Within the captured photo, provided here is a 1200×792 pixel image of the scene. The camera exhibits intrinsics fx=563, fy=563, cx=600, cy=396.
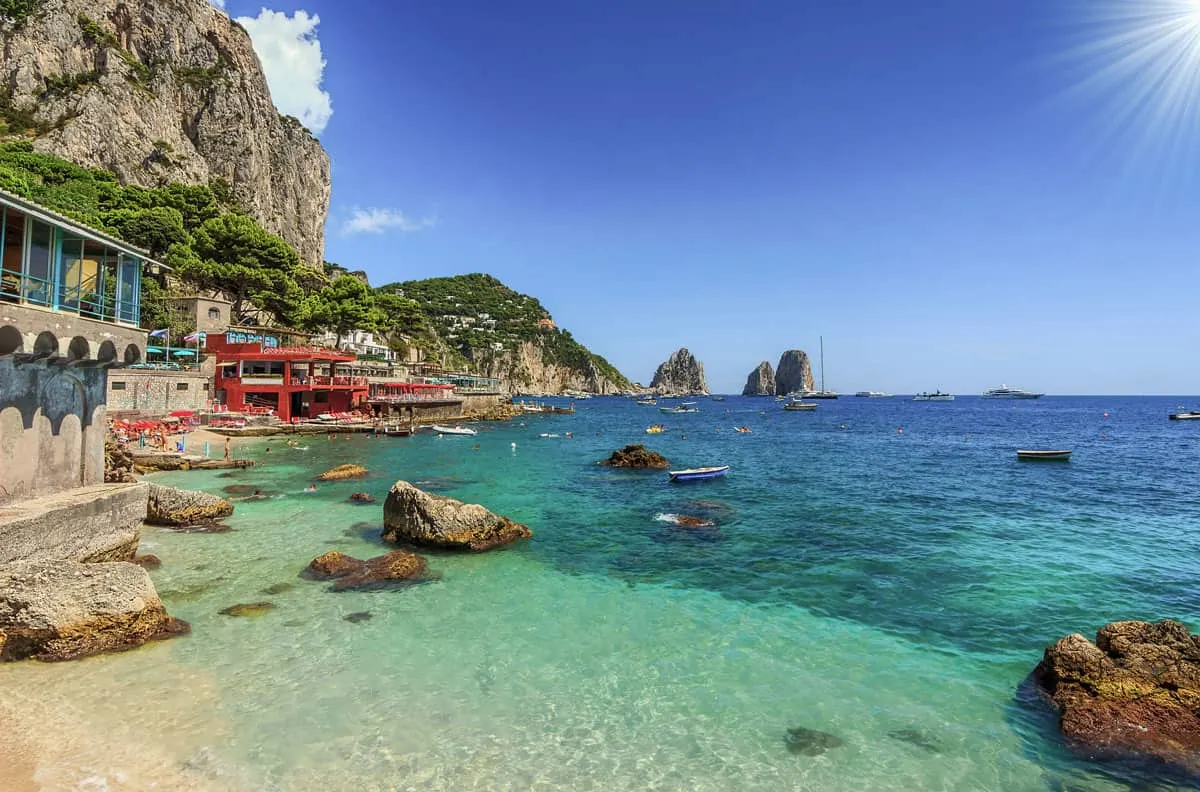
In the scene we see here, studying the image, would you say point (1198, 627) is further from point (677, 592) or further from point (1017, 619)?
point (677, 592)

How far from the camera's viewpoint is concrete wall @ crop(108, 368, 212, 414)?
39469mm

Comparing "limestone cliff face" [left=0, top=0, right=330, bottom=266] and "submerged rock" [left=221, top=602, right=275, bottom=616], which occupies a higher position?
"limestone cliff face" [left=0, top=0, right=330, bottom=266]

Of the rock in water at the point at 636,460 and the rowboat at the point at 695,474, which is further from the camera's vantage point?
the rock in water at the point at 636,460

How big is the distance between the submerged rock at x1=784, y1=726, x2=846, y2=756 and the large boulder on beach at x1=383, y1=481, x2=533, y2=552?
10398 mm

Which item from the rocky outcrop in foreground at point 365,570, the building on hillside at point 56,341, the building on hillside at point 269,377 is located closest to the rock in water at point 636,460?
the rocky outcrop in foreground at point 365,570

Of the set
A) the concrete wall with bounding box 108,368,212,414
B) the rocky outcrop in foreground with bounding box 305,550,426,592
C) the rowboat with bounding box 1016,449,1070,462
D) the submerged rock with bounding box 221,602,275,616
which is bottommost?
the submerged rock with bounding box 221,602,275,616

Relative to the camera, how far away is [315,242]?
11000 cm

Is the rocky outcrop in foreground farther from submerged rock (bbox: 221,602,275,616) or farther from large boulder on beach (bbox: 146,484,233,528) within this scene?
large boulder on beach (bbox: 146,484,233,528)

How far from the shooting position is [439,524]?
1617cm

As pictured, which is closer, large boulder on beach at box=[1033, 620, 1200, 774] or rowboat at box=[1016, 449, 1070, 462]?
large boulder on beach at box=[1033, 620, 1200, 774]

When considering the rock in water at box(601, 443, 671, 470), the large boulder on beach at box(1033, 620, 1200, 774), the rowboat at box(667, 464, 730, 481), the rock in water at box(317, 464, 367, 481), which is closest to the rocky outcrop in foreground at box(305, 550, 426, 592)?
the large boulder on beach at box(1033, 620, 1200, 774)

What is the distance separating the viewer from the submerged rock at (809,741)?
7.54 m

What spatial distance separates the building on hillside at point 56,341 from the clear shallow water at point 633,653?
11.3ft

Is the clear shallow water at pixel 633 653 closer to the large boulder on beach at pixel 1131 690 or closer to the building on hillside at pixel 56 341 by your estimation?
the large boulder on beach at pixel 1131 690
